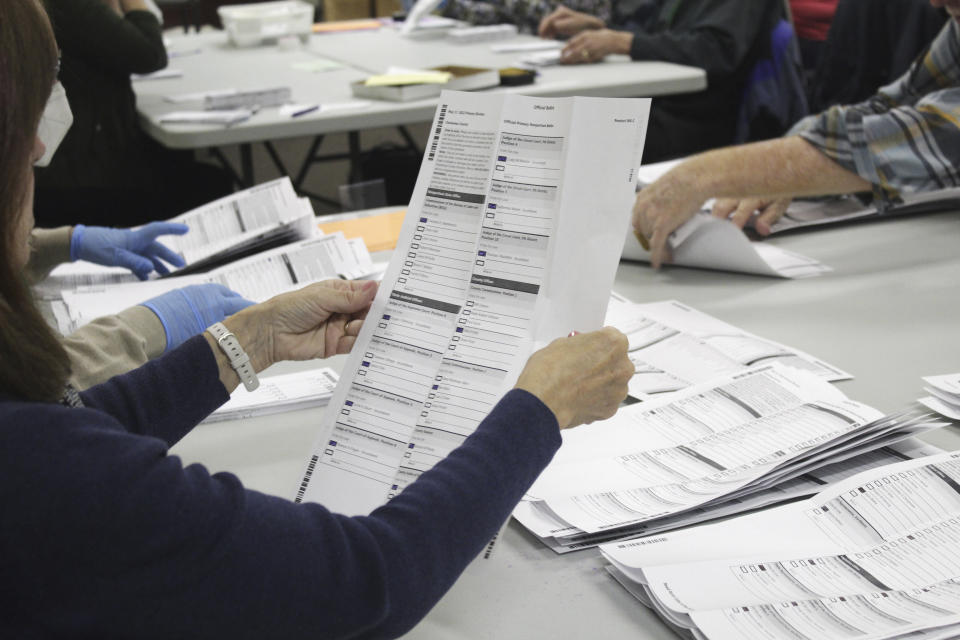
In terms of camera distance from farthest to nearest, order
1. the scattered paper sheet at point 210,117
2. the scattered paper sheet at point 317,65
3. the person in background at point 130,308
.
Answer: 1. the scattered paper sheet at point 317,65
2. the scattered paper sheet at point 210,117
3. the person in background at point 130,308

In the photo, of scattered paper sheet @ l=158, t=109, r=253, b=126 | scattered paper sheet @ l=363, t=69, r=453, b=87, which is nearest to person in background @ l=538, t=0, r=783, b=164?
scattered paper sheet @ l=363, t=69, r=453, b=87

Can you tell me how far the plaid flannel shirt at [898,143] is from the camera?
5.23ft

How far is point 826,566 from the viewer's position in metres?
0.82

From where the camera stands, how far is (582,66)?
10.6 feet

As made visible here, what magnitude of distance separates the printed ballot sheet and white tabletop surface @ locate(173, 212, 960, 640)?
5.1 inches

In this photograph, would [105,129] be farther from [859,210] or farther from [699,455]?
[699,455]

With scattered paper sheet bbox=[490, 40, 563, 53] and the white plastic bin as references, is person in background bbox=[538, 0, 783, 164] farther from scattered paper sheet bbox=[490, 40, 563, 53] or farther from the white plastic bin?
the white plastic bin

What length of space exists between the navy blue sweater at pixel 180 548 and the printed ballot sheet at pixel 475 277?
0.66 feet

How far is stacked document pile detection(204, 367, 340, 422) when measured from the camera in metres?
1.21

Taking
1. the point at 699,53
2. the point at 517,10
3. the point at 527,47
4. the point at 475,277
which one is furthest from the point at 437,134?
the point at 517,10

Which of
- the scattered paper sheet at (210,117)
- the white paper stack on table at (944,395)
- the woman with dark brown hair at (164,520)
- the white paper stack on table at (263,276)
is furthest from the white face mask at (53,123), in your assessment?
the scattered paper sheet at (210,117)

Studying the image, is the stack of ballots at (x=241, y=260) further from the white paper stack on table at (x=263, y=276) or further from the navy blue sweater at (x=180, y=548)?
the navy blue sweater at (x=180, y=548)

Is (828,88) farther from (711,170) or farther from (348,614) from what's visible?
(348,614)

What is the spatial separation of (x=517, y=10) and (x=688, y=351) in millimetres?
3352
